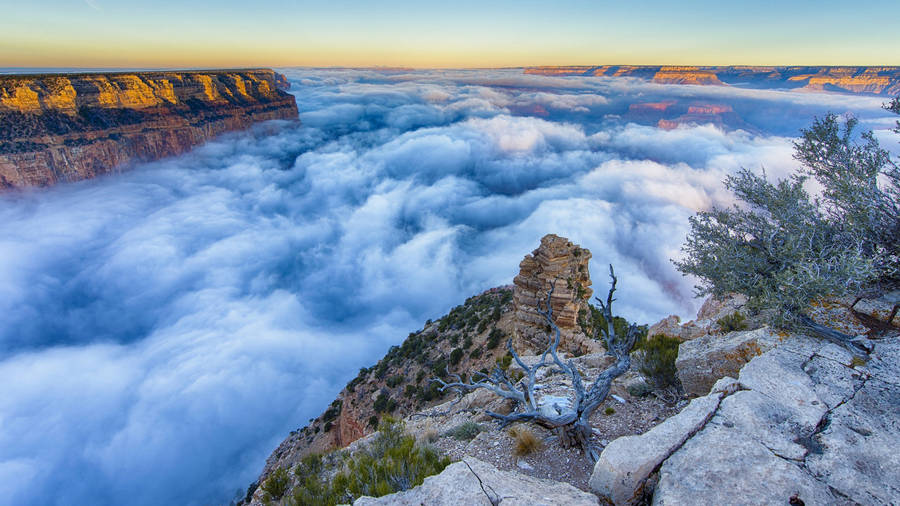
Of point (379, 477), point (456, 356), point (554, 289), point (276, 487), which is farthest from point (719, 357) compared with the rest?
point (456, 356)

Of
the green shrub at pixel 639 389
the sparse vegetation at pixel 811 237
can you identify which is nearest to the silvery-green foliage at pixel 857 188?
the sparse vegetation at pixel 811 237

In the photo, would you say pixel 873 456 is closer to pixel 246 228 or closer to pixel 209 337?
pixel 209 337

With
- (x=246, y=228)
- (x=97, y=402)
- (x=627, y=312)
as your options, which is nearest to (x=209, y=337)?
(x=97, y=402)

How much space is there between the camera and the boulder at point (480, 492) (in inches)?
134

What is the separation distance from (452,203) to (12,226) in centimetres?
17323

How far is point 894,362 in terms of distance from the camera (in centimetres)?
443

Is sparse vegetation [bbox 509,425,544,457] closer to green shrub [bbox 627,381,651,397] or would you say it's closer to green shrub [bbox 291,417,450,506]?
green shrub [bbox 291,417,450,506]

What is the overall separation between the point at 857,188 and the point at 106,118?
504 feet

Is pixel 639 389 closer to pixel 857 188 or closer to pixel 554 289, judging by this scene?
pixel 857 188

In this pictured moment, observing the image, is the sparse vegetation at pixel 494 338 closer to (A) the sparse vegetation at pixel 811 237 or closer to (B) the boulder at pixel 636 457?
(A) the sparse vegetation at pixel 811 237

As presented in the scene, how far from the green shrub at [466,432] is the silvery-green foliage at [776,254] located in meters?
5.16

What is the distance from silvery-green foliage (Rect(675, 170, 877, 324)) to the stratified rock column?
28.9 feet

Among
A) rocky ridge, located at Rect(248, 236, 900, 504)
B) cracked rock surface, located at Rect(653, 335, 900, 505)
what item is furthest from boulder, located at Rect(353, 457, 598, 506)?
cracked rock surface, located at Rect(653, 335, 900, 505)

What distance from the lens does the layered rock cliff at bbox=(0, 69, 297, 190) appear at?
284 feet
